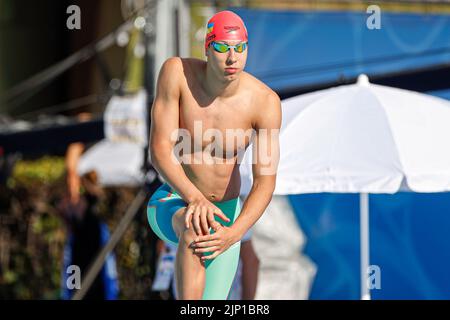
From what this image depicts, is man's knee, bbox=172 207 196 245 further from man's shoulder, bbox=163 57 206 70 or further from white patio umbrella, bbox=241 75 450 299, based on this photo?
white patio umbrella, bbox=241 75 450 299

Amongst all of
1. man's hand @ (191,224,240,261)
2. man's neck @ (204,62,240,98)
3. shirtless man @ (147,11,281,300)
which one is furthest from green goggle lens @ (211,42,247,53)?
man's hand @ (191,224,240,261)

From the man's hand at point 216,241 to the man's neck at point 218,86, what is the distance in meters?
0.59

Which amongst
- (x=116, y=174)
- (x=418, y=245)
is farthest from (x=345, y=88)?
(x=116, y=174)

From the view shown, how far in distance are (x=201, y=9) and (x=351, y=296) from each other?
122 inches

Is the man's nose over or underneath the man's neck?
over

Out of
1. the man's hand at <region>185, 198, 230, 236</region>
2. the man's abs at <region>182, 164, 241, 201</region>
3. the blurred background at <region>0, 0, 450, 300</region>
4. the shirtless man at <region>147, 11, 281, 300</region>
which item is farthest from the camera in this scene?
the blurred background at <region>0, 0, 450, 300</region>

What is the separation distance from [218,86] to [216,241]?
661mm

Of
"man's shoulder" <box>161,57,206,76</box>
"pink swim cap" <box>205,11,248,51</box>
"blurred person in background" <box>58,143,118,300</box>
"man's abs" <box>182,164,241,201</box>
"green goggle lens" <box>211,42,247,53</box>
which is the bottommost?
"blurred person in background" <box>58,143,118,300</box>

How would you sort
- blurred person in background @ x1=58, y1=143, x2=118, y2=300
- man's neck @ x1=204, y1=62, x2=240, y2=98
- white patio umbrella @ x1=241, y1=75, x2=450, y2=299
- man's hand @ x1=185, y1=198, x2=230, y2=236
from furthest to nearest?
blurred person in background @ x1=58, y1=143, x2=118, y2=300
white patio umbrella @ x1=241, y1=75, x2=450, y2=299
man's neck @ x1=204, y1=62, x2=240, y2=98
man's hand @ x1=185, y1=198, x2=230, y2=236

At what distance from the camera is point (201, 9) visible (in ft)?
30.4

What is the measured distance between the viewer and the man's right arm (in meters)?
3.96

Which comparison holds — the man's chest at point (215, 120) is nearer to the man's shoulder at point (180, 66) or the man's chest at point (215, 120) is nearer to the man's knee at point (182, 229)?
the man's shoulder at point (180, 66)

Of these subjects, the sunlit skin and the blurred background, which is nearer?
the sunlit skin

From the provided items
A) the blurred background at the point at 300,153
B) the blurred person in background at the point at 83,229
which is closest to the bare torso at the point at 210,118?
the blurred background at the point at 300,153
